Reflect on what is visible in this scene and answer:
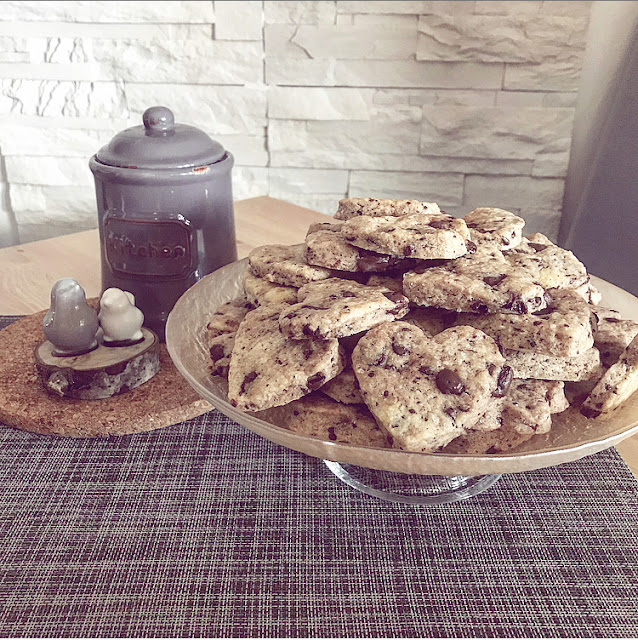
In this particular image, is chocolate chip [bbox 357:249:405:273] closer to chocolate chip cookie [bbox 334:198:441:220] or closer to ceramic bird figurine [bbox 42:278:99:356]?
chocolate chip cookie [bbox 334:198:441:220]

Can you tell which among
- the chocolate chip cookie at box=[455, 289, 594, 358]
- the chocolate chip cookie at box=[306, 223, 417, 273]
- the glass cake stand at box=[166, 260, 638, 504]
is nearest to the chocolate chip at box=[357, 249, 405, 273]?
the chocolate chip cookie at box=[306, 223, 417, 273]

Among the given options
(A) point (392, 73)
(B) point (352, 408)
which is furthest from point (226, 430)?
(A) point (392, 73)

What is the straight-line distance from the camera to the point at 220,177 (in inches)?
42.8

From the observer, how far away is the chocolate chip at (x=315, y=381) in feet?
2.23

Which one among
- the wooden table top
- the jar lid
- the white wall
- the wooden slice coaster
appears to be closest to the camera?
the wooden slice coaster

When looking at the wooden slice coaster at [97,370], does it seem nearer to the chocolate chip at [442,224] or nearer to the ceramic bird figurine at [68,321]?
the ceramic bird figurine at [68,321]

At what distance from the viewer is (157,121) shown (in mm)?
1047

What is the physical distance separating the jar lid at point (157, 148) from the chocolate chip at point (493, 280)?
1.77 feet

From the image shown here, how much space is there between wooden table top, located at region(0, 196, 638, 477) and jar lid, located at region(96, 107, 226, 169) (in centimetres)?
39

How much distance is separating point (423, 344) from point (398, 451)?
155 millimetres

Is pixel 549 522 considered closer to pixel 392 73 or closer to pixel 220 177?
pixel 220 177

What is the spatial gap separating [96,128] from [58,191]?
10.2 inches

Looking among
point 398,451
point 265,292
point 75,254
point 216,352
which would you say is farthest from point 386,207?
point 75,254

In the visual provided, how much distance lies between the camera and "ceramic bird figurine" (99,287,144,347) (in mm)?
960
